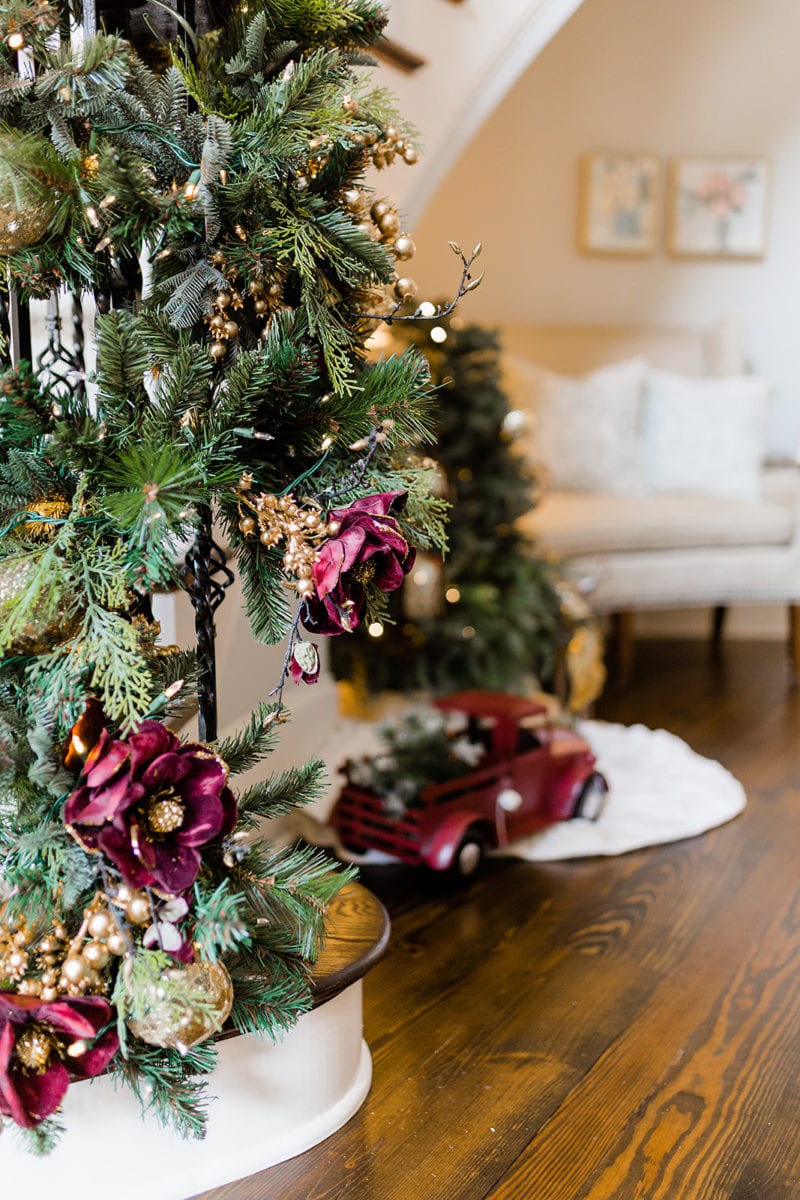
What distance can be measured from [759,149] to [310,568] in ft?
12.7

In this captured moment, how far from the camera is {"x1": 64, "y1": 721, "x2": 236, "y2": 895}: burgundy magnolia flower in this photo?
0.98 meters

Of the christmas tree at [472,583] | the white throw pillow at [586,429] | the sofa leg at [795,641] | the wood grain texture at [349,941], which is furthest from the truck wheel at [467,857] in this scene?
the white throw pillow at [586,429]

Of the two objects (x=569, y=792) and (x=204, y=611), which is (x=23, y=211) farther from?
(x=569, y=792)

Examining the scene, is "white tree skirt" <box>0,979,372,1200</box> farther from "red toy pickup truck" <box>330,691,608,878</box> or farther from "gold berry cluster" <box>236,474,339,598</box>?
"red toy pickup truck" <box>330,691,608,878</box>

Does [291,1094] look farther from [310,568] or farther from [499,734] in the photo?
[499,734]

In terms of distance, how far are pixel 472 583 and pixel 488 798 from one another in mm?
831

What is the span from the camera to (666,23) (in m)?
4.11

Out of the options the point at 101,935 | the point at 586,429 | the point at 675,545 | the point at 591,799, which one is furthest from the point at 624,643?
the point at 101,935

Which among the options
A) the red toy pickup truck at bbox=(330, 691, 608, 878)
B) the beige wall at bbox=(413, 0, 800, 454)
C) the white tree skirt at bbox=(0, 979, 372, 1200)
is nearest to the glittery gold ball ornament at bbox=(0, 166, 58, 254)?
the white tree skirt at bbox=(0, 979, 372, 1200)

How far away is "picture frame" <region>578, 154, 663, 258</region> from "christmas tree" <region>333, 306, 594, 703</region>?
1.70 meters

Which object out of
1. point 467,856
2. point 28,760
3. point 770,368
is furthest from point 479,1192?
point 770,368

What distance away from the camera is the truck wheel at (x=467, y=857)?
196cm

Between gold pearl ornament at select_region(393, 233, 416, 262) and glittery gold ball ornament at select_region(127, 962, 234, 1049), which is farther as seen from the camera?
gold pearl ornament at select_region(393, 233, 416, 262)

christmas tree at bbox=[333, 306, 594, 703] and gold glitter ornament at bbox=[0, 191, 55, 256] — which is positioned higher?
gold glitter ornament at bbox=[0, 191, 55, 256]
